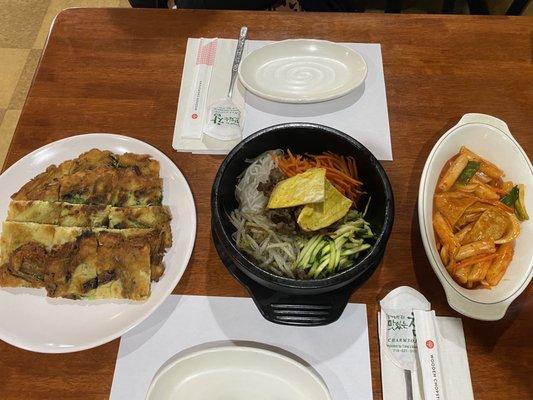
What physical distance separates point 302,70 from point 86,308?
1030 millimetres

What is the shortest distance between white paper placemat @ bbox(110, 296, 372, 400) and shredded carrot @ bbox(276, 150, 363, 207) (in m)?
0.31

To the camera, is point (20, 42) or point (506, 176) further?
point (20, 42)

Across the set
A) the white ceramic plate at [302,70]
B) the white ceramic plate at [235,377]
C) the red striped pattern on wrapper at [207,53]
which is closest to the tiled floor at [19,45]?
the red striped pattern on wrapper at [207,53]

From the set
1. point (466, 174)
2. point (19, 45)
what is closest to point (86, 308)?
point (466, 174)

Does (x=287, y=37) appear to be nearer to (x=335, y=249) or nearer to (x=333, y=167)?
(x=333, y=167)

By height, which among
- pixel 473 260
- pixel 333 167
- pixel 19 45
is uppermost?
pixel 333 167

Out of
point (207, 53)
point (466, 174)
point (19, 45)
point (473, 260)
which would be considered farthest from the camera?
point (19, 45)

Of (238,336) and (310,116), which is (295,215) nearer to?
(238,336)

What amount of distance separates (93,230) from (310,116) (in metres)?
0.78

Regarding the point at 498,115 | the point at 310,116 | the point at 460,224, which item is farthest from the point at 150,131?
the point at 498,115

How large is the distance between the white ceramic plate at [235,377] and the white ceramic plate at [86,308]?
172 millimetres

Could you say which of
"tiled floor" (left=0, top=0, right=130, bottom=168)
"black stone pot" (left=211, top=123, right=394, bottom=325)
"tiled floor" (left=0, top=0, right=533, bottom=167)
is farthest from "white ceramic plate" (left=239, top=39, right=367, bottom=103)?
"tiled floor" (left=0, top=0, right=130, bottom=168)

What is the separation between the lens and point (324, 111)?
58.9 inches

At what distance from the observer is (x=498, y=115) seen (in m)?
1.47
